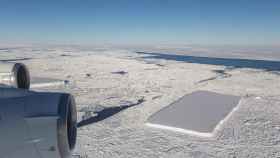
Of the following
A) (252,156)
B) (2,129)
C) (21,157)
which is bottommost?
(252,156)

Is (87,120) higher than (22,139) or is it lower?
lower

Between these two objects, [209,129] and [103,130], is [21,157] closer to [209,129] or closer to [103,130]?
[103,130]

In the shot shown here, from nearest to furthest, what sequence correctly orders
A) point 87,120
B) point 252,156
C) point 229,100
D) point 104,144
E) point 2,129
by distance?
point 2,129, point 252,156, point 104,144, point 87,120, point 229,100

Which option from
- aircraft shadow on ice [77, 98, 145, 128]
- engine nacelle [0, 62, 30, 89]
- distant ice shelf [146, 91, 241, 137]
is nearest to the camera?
engine nacelle [0, 62, 30, 89]

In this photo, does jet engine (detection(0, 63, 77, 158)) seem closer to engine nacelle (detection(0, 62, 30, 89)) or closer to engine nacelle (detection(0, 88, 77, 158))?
engine nacelle (detection(0, 88, 77, 158))

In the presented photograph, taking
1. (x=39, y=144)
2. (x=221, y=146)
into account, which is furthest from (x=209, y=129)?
(x=39, y=144)

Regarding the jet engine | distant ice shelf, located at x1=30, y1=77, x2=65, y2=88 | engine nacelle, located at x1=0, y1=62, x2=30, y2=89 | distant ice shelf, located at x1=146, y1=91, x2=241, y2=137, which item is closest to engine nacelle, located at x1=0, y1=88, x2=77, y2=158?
the jet engine

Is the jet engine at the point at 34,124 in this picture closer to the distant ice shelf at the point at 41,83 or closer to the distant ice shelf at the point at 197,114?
the distant ice shelf at the point at 197,114
